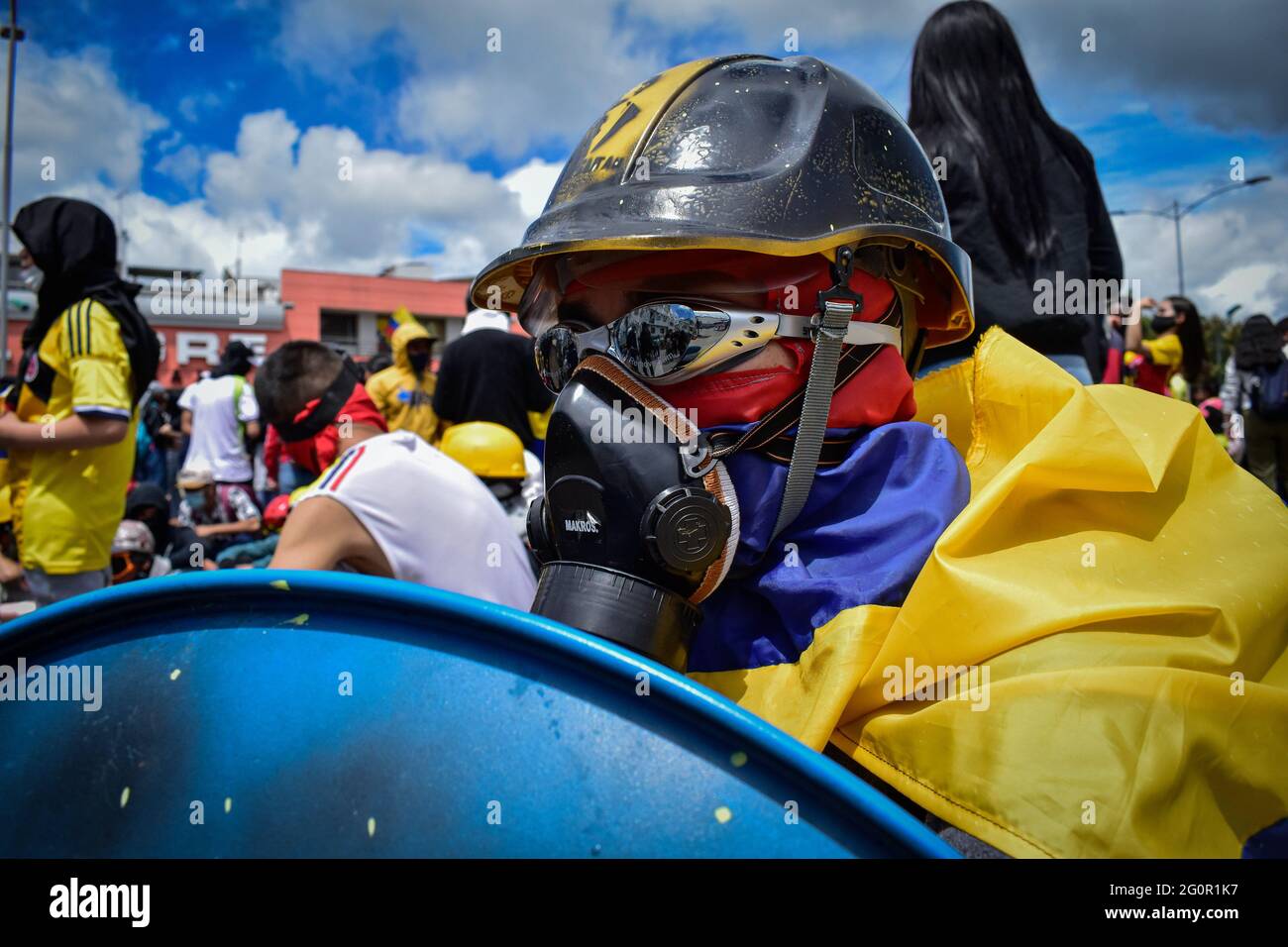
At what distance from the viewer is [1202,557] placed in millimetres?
1160

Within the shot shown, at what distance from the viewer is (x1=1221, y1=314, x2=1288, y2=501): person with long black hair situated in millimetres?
7484

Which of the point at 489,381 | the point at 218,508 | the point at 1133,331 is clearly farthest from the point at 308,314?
the point at 1133,331

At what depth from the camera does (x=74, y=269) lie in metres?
3.76

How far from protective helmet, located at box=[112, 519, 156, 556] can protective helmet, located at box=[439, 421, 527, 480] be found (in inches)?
97.4

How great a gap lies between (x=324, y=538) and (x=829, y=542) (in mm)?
1592

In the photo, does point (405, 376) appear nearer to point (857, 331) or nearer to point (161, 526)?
point (161, 526)

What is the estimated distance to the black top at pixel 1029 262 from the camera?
7.53 ft

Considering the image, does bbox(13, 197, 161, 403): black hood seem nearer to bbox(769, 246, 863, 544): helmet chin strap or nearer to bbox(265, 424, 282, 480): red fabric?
bbox(265, 424, 282, 480): red fabric

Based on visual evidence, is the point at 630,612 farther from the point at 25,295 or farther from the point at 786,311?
the point at 25,295

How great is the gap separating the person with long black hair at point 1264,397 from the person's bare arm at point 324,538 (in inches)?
297

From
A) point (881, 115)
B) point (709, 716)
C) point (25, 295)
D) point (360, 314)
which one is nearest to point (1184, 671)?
point (709, 716)
